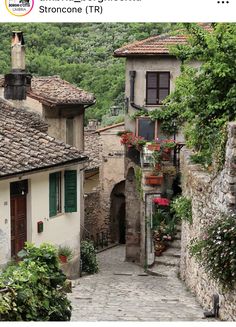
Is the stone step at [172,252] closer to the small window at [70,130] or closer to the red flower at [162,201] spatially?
the red flower at [162,201]

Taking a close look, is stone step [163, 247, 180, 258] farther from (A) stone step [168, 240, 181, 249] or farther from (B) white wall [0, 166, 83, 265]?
(B) white wall [0, 166, 83, 265]

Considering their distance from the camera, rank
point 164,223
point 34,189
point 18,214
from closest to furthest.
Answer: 1. point 18,214
2. point 34,189
3. point 164,223

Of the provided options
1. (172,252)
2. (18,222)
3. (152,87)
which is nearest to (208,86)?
(18,222)

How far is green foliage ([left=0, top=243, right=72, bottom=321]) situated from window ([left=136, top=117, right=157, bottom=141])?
13762 mm

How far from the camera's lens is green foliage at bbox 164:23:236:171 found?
12.8 metres

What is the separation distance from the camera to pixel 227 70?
12.7 meters

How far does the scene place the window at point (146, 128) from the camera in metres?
22.8

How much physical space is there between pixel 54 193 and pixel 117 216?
13421mm

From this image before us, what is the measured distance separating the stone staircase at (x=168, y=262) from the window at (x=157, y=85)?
5943mm

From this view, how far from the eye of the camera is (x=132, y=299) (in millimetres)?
12961

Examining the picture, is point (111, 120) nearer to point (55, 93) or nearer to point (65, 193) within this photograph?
point (55, 93)

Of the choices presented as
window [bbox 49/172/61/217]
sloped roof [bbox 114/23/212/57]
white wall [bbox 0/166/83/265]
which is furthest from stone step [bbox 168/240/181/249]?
sloped roof [bbox 114/23/212/57]

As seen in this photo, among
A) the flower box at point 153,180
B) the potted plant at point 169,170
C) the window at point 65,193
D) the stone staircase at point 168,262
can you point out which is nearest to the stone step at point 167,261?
the stone staircase at point 168,262

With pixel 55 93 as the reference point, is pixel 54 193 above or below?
below
